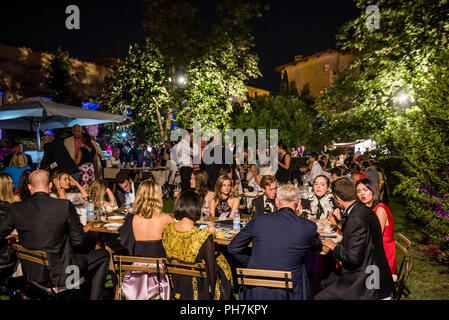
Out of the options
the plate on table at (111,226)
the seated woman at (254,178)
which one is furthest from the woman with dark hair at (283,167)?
the plate on table at (111,226)

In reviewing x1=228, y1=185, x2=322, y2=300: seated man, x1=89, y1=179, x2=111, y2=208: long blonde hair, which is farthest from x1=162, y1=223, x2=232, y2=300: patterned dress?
x1=89, y1=179, x2=111, y2=208: long blonde hair

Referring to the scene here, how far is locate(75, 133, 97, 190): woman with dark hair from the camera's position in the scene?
6.75 meters

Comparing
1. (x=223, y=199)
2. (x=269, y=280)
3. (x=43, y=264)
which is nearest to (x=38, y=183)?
(x=43, y=264)

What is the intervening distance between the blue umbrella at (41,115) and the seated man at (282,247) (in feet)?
19.2

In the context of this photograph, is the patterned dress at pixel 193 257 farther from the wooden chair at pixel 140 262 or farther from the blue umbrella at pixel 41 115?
the blue umbrella at pixel 41 115

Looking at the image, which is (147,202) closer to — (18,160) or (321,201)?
(321,201)

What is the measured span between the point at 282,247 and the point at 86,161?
541cm

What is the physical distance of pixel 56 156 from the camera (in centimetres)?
625

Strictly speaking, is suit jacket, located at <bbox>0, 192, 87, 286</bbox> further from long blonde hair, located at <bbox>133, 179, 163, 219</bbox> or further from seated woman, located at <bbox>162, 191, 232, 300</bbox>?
seated woman, located at <bbox>162, 191, 232, 300</bbox>

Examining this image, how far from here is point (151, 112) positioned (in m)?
14.6

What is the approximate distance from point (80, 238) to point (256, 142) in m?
26.2

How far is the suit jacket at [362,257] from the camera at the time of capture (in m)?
2.78

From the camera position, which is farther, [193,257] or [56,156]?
[56,156]

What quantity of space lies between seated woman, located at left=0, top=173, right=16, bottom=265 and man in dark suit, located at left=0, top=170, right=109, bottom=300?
0.77 metres
